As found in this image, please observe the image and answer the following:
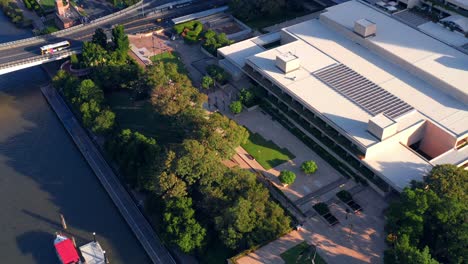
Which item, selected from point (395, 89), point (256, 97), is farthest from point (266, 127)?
point (395, 89)

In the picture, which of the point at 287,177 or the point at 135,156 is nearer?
the point at 287,177

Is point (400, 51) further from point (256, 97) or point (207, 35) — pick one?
point (207, 35)

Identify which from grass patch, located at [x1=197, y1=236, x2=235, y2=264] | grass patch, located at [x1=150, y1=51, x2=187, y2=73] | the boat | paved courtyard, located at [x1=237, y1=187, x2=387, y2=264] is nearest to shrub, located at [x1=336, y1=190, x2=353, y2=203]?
paved courtyard, located at [x1=237, y1=187, x2=387, y2=264]

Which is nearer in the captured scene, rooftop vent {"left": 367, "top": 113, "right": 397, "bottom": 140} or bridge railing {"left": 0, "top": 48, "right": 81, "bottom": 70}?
rooftop vent {"left": 367, "top": 113, "right": 397, "bottom": 140}

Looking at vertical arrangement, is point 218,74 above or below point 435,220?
above

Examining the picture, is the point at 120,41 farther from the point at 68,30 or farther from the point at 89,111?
the point at 89,111

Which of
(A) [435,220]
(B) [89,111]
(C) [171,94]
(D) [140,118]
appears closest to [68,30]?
(B) [89,111]

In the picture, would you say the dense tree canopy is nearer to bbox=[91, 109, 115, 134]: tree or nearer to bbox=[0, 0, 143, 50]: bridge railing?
bbox=[91, 109, 115, 134]: tree

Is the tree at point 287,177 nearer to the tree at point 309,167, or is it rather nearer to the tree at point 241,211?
the tree at point 309,167
